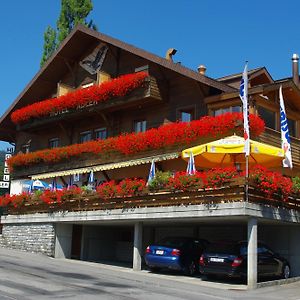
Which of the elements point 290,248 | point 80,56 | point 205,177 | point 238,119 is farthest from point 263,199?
point 80,56

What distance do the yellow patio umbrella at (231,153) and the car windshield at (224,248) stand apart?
132 inches

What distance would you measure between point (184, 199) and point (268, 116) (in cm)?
806

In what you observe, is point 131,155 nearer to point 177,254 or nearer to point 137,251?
point 137,251

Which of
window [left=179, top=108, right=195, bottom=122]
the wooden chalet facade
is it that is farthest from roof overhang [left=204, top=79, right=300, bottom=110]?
window [left=179, top=108, right=195, bottom=122]

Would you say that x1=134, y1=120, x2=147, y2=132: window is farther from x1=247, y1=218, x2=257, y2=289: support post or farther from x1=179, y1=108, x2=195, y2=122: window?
x1=247, y1=218, x2=257, y2=289: support post

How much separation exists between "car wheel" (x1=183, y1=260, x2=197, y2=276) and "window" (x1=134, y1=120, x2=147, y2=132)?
34.3 feet

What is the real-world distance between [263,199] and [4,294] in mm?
9319

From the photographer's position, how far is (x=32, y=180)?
32.4 m

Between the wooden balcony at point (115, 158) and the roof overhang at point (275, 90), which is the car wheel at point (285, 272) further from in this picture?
the roof overhang at point (275, 90)

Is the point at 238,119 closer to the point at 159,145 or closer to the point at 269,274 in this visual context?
the point at 159,145

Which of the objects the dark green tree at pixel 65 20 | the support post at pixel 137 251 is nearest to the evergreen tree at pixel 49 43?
the dark green tree at pixel 65 20

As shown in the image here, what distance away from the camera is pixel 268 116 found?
81.8 ft

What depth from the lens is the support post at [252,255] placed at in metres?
16.6

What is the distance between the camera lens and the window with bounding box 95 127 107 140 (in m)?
31.2
